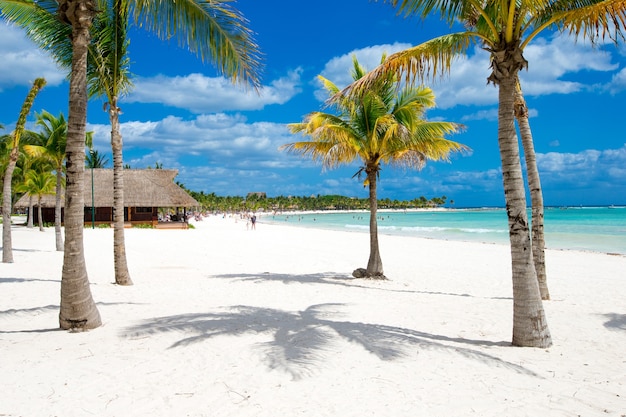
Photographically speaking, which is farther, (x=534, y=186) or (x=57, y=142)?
(x=57, y=142)

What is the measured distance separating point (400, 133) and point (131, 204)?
27743 millimetres

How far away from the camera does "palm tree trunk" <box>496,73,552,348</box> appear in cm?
493

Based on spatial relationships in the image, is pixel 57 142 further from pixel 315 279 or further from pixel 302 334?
pixel 302 334

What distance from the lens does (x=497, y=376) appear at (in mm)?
4000

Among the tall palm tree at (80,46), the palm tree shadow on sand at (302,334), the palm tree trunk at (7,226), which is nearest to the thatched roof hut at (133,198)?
the palm tree trunk at (7,226)

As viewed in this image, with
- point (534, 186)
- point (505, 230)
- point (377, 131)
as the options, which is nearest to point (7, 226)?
point (377, 131)

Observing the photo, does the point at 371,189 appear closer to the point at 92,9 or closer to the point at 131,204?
the point at 92,9

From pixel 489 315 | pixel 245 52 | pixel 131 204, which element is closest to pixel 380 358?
pixel 489 315

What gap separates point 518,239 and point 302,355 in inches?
109

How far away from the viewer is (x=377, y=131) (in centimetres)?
1067

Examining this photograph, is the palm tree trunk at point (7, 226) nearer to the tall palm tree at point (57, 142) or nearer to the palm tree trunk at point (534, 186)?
the tall palm tree at point (57, 142)

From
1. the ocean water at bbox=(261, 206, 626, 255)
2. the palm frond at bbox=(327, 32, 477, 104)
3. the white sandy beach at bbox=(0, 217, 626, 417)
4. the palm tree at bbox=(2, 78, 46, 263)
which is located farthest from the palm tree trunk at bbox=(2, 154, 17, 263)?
the ocean water at bbox=(261, 206, 626, 255)

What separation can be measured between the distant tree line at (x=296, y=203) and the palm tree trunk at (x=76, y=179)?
98.4 metres

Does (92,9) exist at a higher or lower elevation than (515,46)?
higher
